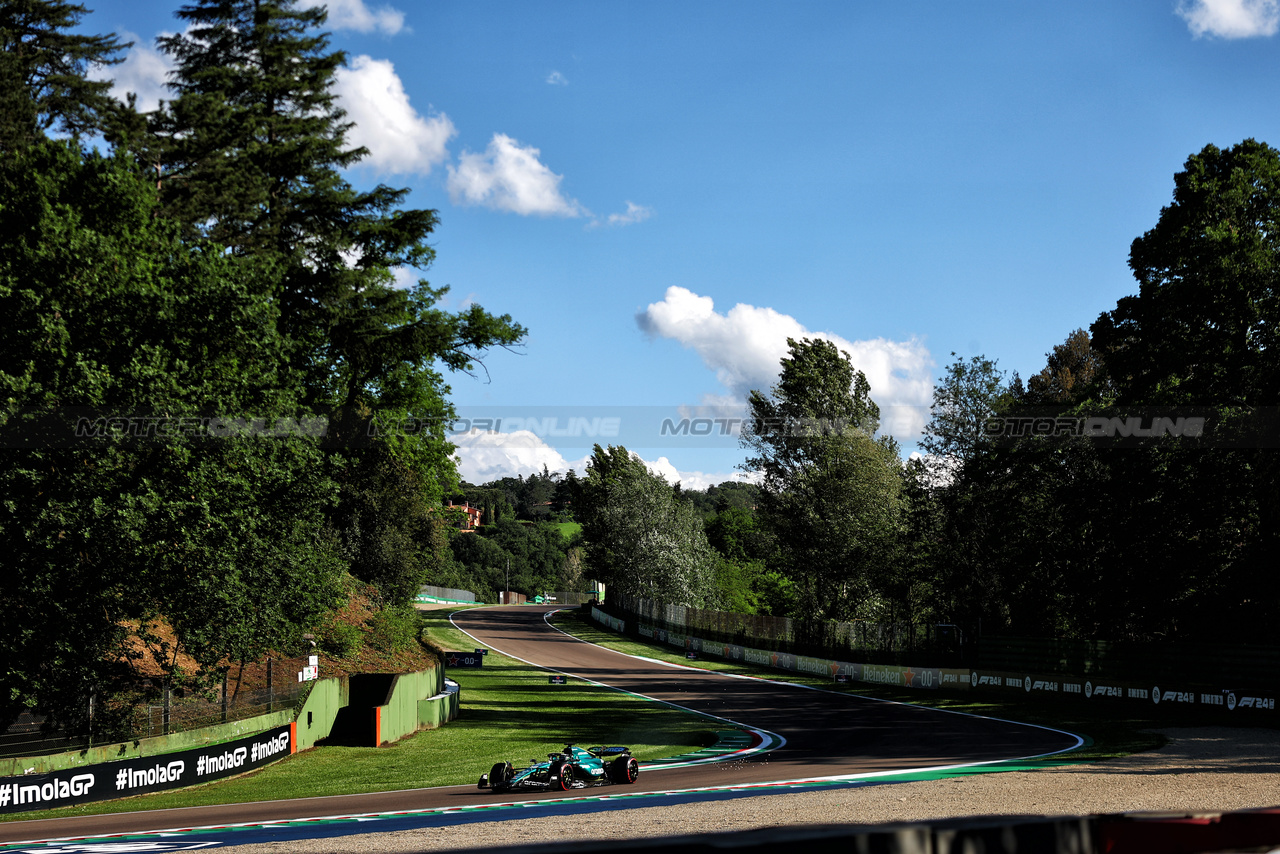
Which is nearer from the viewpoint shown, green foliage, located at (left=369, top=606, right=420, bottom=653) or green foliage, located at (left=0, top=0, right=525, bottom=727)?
green foliage, located at (left=0, top=0, right=525, bottom=727)

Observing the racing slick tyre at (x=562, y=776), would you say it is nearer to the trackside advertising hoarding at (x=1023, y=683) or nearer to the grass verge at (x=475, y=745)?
the grass verge at (x=475, y=745)

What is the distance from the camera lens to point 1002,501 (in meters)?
43.3

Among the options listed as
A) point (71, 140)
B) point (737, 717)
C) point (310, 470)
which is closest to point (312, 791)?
point (310, 470)

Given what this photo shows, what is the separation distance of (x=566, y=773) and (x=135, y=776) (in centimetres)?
985

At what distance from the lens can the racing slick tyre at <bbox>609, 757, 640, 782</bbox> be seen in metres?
20.0

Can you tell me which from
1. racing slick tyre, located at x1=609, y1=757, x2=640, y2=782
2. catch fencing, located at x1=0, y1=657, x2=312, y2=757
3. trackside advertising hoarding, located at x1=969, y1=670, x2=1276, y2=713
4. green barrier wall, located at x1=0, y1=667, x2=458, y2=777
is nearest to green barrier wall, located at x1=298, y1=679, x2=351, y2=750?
green barrier wall, located at x1=0, y1=667, x2=458, y2=777

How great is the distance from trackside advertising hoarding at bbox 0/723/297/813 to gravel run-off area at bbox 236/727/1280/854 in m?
8.08

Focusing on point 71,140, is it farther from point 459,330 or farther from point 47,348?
point 459,330

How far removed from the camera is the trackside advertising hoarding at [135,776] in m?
18.0

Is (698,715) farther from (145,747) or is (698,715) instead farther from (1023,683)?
(145,747)

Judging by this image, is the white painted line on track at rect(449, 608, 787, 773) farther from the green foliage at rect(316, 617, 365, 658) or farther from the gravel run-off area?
the green foliage at rect(316, 617, 365, 658)

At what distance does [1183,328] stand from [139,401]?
35.0 m

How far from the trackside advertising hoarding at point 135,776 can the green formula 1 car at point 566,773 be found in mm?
7281

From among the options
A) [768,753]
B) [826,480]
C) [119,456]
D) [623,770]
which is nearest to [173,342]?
[119,456]
